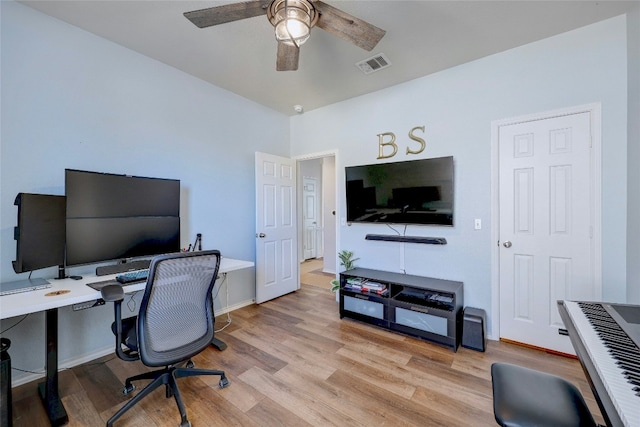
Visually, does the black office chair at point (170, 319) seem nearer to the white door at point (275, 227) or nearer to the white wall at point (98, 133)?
the white wall at point (98, 133)

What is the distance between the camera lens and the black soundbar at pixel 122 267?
2154mm

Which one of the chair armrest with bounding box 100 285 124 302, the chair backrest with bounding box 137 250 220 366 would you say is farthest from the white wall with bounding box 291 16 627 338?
the chair armrest with bounding box 100 285 124 302

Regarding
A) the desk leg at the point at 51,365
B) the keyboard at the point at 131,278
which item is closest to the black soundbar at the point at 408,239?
the keyboard at the point at 131,278

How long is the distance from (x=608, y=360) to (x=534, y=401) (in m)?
0.30

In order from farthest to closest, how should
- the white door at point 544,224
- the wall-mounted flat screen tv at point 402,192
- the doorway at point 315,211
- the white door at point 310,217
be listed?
the white door at point 310,217 → the doorway at point 315,211 → the wall-mounted flat screen tv at point 402,192 → the white door at point 544,224

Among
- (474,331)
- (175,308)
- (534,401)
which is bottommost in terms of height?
(474,331)

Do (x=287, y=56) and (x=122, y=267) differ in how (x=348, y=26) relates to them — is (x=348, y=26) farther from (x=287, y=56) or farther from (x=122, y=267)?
(x=122, y=267)

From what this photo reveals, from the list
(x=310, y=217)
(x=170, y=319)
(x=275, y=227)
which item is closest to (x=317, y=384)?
(x=170, y=319)

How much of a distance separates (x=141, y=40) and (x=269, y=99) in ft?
5.02

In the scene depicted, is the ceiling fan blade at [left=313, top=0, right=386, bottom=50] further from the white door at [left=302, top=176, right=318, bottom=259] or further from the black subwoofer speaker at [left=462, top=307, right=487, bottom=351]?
the white door at [left=302, top=176, right=318, bottom=259]

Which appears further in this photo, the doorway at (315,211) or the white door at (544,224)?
the doorway at (315,211)

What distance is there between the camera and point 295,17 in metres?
1.56

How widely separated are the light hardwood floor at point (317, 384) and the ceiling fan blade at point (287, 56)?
2.44 m

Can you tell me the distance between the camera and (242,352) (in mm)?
2424
